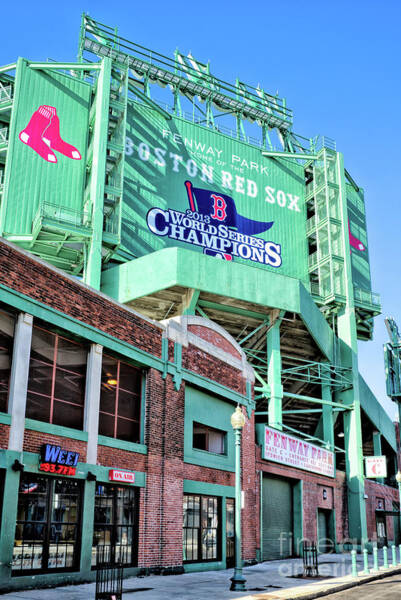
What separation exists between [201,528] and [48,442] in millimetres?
9096

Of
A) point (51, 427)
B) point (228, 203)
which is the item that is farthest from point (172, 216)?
point (51, 427)

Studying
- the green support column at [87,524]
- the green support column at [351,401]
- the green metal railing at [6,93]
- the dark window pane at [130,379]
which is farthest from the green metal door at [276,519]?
the green metal railing at [6,93]

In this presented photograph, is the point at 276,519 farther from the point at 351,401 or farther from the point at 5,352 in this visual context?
the point at 351,401

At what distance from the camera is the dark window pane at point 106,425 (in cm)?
1980

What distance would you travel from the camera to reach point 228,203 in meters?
47.0

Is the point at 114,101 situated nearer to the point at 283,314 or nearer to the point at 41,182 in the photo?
the point at 41,182

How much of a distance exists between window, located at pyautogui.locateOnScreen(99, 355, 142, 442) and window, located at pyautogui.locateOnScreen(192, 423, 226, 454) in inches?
166

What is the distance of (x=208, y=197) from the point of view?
46.0 meters

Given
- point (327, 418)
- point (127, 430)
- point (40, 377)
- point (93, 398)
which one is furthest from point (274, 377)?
point (40, 377)

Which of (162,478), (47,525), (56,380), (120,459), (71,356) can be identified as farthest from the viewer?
(162,478)

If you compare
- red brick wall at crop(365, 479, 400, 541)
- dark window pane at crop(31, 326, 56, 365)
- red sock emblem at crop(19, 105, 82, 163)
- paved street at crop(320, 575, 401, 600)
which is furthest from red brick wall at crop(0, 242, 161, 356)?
red brick wall at crop(365, 479, 400, 541)

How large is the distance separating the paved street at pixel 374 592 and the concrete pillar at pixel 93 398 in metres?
7.75

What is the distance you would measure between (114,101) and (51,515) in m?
31.1

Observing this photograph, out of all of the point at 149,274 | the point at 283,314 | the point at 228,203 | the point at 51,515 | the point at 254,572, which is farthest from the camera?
the point at 228,203
